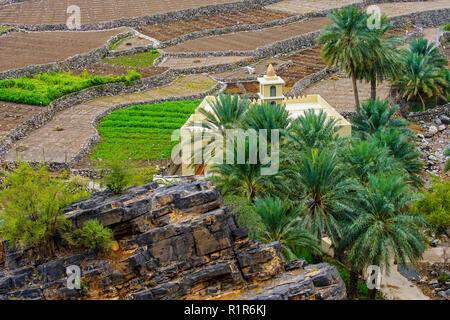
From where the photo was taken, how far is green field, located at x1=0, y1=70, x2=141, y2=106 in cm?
6469

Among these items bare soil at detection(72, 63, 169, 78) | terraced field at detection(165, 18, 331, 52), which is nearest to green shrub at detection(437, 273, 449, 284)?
bare soil at detection(72, 63, 169, 78)

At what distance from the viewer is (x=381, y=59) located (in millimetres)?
55031

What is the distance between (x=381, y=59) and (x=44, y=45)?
154 ft

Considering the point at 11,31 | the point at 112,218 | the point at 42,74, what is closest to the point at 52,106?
the point at 42,74

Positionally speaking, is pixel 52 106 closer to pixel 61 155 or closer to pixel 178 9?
pixel 61 155

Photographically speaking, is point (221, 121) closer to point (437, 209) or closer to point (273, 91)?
point (273, 91)

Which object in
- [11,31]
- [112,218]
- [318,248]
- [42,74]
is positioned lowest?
[318,248]

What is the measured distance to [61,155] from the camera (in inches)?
2138

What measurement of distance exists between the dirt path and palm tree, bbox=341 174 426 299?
28.6 m

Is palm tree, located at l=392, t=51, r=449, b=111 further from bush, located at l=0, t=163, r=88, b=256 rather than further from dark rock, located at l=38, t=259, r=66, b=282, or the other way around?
dark rock, located at l=38, t=259, r=66, b=282

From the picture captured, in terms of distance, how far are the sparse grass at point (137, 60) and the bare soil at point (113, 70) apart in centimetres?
159

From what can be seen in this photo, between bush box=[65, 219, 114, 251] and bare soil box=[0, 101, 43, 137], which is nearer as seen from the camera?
bush box=[65, 219, 114, 251]

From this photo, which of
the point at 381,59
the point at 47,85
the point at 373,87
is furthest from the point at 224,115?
the point at 47,85

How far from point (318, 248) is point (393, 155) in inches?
506
